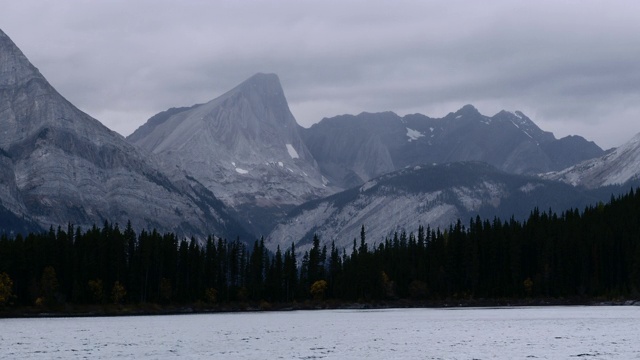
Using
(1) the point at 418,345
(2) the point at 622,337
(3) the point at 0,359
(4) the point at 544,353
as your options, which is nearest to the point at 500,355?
(4) the point at 544,353

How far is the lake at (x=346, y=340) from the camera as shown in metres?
105

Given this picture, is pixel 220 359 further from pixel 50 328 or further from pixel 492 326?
pixel 50 328

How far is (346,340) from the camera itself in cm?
12925

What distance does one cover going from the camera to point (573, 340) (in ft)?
385

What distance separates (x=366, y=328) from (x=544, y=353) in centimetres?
6014

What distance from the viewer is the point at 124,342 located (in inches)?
5108

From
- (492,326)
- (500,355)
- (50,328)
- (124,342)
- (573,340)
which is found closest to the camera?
(500,355)

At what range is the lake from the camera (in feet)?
345

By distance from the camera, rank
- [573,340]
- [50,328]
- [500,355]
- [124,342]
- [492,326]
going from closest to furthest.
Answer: [500,355] → [573,340] → [124,342] → [492,326] → [50,328]

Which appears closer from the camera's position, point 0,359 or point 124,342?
point 0,359

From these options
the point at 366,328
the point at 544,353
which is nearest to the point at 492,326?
the point at 366,328

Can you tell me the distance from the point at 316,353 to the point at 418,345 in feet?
52.7

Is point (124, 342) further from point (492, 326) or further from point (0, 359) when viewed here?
point (492, 326)

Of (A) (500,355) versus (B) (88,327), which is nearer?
(A) (500,355)
